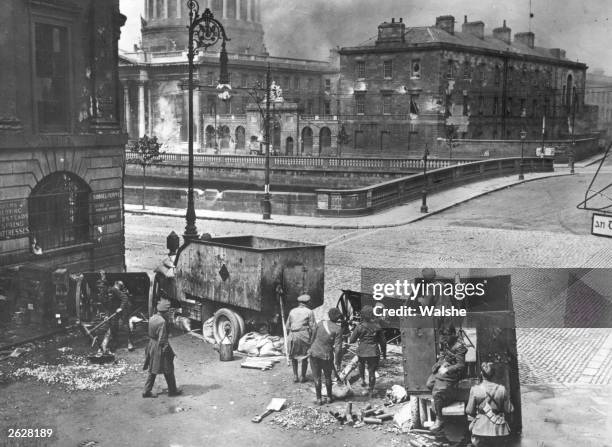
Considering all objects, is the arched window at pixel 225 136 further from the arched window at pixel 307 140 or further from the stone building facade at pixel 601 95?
the stone building facade at pixel 601 95

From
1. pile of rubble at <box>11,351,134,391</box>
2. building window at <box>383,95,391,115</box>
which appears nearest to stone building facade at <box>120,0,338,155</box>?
building window at <box>383,95,391,115</box>

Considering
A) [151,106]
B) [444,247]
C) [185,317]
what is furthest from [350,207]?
[151,106]

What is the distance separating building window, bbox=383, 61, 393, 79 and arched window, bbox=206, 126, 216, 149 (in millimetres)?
20879

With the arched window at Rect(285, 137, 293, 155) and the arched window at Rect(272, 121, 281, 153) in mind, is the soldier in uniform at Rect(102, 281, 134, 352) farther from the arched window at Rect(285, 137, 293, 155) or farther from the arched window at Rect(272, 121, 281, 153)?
the arched window at Rect(285, 137, 293, 155)

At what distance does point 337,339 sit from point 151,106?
75.6 meters

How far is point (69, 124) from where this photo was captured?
19.2m

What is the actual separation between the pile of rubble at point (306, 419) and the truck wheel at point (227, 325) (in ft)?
10.3

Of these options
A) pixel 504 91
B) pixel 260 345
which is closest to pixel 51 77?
pixel 260 345

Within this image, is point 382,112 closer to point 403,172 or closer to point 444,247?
point 403,172

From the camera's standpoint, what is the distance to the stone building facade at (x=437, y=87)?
6552 centimetres

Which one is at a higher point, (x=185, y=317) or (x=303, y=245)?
(x=303, y=245)

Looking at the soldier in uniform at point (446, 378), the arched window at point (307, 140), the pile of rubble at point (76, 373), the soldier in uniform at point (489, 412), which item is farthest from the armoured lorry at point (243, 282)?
the arched window at point (307, 140)

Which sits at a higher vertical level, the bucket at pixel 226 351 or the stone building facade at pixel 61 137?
the stone building facade at pixel 61 137

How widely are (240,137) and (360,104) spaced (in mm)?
13733
